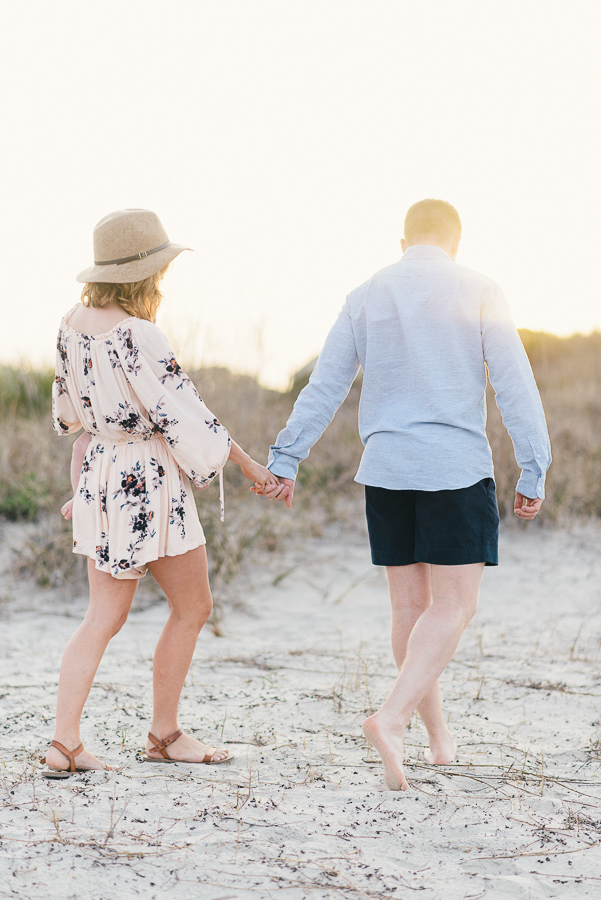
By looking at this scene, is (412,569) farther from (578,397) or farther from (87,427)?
(578,397)

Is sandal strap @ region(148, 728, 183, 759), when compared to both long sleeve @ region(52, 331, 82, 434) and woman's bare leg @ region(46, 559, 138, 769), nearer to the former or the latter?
woman's bare leg @ region(46, 559, 138, 769)

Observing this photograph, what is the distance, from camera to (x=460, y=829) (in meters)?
2.24

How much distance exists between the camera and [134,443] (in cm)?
256

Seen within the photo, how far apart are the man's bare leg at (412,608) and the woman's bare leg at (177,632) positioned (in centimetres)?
64

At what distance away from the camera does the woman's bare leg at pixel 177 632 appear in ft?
8.63

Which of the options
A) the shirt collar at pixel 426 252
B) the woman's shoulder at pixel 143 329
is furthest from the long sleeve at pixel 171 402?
the shirt collar at pixel 426 252

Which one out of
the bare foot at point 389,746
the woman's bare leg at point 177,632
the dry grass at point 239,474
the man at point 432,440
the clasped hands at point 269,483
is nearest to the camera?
the bare foot at point 389,746

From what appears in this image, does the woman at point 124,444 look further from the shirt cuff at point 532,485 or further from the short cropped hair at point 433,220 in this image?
the shirt cuff at point 532,485

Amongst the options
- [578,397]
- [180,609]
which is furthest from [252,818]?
[578,397]

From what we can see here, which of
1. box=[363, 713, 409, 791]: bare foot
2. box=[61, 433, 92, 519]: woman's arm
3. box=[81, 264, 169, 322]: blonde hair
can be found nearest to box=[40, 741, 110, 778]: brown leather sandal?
box=[61, 433, 92, 519]: woman's arm

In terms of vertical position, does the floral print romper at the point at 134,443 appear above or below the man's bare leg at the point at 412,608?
above

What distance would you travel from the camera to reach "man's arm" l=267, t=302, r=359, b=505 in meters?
2.81

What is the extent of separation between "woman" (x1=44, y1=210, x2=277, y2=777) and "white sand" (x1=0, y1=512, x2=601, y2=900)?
1.48ft

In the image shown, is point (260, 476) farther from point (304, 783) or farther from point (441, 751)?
point (441, 751)
